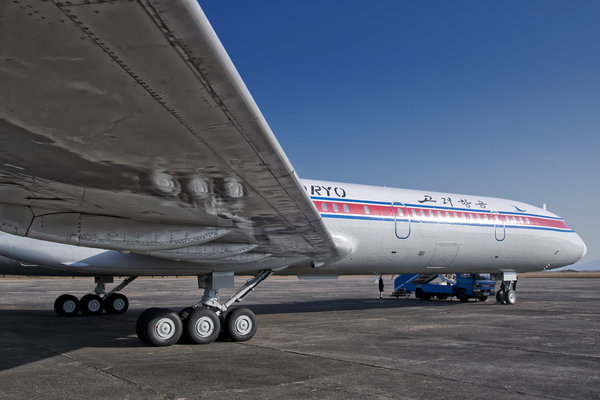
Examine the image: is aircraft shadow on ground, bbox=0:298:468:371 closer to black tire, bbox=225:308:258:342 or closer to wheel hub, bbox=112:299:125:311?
wheel hub, bbox=112:299:125:311

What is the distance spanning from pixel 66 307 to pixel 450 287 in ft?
52.4

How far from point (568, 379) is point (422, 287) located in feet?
60.6

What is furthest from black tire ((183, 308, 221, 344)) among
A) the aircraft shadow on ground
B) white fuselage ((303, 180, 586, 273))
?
white fuselage ((303, 180, 586, 273))

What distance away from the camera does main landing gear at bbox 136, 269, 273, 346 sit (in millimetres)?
9305

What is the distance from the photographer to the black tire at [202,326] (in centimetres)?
966

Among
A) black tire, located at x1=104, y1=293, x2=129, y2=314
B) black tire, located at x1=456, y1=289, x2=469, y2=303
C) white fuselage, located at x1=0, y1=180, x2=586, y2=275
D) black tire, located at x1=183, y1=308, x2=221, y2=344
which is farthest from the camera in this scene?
black tire, located at x1=456, y1=289, x2=469, y2=303

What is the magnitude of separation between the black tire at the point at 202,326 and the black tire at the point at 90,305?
770cm

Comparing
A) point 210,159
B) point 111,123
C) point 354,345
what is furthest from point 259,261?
point 111,123

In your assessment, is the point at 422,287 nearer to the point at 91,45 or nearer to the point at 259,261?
the point at 259,261

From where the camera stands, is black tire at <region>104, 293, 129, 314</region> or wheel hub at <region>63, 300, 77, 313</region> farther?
black tire at <region>104, 293, 129, 314</region>

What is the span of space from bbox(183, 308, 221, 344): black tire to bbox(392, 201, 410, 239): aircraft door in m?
6.23

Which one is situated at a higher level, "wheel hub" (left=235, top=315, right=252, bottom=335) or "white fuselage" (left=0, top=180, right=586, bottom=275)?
"white fuselage" (left=0, top=180, right=586, bottom=275)

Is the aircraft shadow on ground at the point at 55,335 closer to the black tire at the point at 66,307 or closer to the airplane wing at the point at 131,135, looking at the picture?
the black tire at the point at 66,307

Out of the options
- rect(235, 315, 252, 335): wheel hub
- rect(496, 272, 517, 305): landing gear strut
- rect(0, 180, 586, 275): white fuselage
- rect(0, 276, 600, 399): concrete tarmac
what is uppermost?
rect(0, 180, 586, 275): white fuselage
